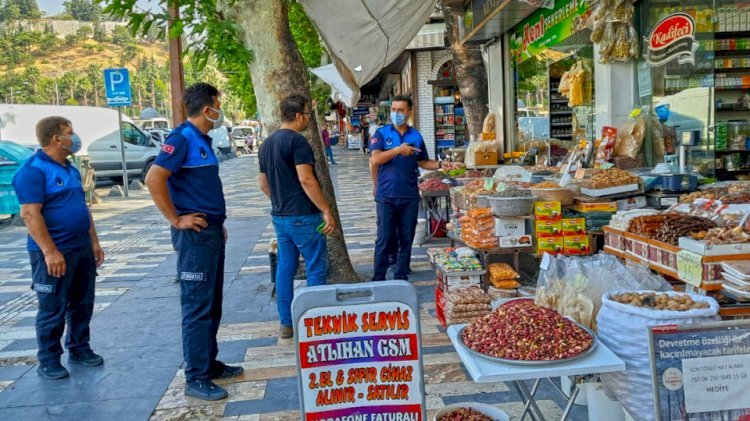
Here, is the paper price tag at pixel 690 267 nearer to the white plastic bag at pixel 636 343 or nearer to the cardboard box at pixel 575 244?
the white plastic bag at pixel 636 343

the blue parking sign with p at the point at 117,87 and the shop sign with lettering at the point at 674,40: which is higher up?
the blue parking sign with p at the point at 117,87

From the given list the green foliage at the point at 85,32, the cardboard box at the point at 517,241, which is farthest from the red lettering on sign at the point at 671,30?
the green foliage at the point at 85,32

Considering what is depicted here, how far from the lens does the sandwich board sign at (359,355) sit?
2.67 meters

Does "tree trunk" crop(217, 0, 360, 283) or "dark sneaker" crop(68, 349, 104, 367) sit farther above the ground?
"tree trunk" crop(217, 0, 360, 283)

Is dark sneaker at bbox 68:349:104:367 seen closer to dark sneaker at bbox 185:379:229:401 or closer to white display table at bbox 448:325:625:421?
dark sneaker at bbox 185:379:229:401

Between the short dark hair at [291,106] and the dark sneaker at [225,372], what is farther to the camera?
the short dark hair at [291,106]

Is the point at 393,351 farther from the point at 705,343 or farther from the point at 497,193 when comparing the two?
the point at 497,193

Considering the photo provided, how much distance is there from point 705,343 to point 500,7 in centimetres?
646

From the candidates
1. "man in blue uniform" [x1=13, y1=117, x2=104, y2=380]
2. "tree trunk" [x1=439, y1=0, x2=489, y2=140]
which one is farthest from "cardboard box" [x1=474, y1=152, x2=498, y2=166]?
"man in blue uniform" [x1=13, y1=117, x2=104, y2=380]

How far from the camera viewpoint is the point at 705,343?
8.13 feet

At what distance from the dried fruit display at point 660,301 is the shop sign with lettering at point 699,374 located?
0.49m

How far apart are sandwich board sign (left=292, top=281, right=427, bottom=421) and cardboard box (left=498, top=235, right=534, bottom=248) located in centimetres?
333

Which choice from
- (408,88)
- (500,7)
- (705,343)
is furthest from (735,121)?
(408,88)

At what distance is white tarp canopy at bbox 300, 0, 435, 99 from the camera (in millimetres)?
5984
